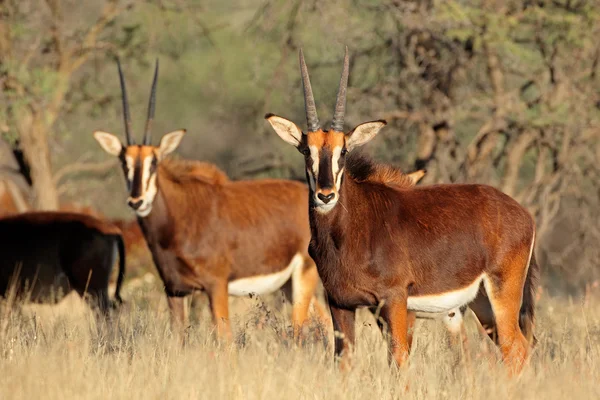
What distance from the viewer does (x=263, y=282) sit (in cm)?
1065

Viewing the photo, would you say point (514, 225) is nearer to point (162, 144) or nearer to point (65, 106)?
point (162, 144)

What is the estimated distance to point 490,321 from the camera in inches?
311

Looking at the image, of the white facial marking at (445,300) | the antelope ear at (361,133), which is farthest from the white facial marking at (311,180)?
the white facial marking at (445,300)

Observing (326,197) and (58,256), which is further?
(58,256)

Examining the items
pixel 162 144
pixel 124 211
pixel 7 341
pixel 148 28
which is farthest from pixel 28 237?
pixel 124 211

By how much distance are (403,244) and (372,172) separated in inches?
30.5

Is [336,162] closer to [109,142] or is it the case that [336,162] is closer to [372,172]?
[372,172]

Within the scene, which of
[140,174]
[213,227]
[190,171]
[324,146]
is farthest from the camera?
[190,171]

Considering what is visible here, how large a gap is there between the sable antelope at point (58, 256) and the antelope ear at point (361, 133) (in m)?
4.35

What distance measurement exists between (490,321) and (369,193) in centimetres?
144

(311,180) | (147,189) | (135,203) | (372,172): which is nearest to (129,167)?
(147,189)

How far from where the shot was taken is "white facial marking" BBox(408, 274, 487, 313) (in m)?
7.21

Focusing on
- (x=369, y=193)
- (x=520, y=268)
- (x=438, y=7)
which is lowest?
(x=520, y=268)

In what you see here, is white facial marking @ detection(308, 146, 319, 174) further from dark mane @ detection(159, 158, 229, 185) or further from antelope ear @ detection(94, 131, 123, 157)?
antelope ear @ detection(94, 131, 123, 157)
